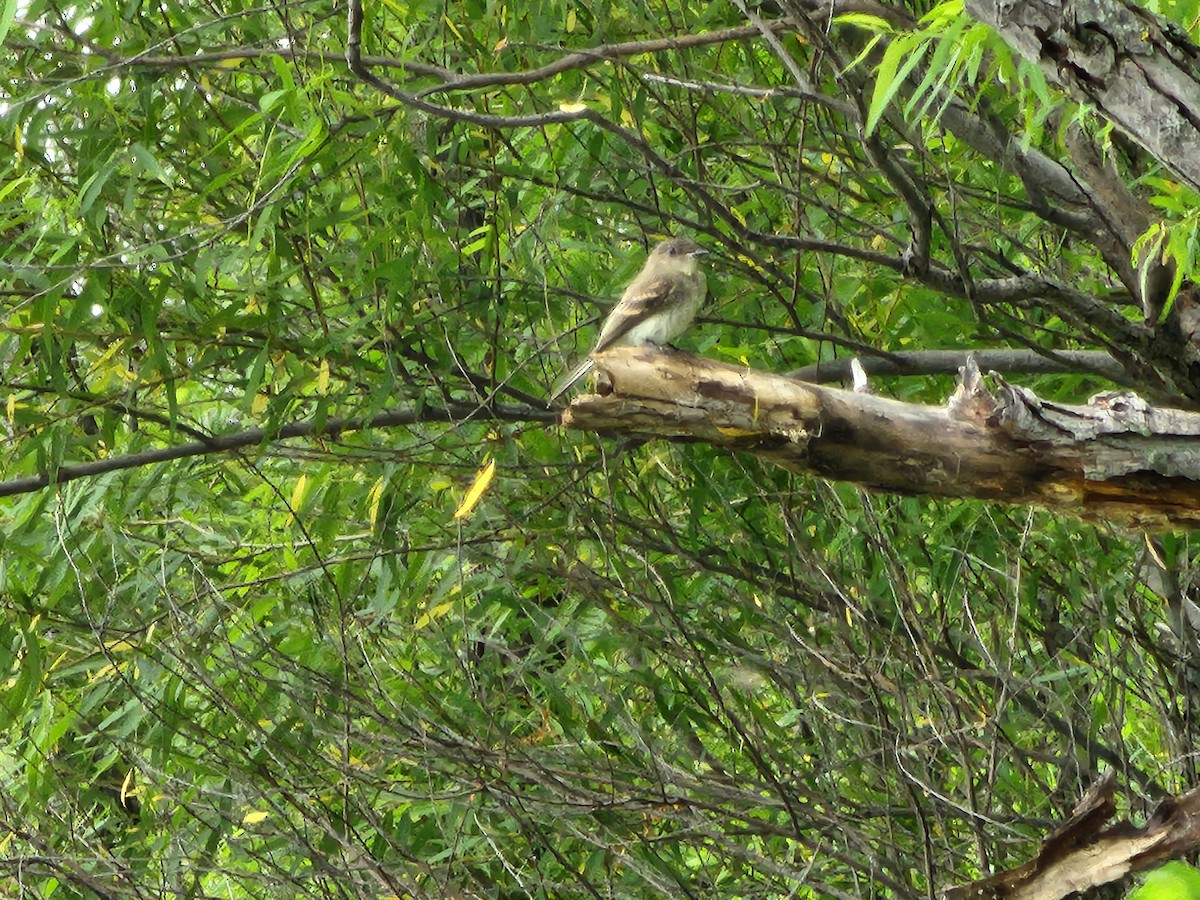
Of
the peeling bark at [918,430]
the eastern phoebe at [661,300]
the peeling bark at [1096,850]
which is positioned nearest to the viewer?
the peeling bark at [1096,850]

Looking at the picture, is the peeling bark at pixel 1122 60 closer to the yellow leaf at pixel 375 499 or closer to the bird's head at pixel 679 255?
the bird's head at pixel 679 255

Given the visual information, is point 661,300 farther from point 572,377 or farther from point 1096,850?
point 1096,850

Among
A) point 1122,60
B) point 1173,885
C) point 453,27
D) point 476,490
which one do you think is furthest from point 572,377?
point 1173,885

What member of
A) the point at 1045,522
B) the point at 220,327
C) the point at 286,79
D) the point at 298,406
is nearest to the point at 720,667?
the point at 1045,522

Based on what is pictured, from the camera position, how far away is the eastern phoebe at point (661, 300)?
4406 millimetres

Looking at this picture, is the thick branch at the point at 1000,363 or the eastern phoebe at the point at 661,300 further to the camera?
the eastern phoebe at the point at 661,300

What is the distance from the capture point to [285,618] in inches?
194

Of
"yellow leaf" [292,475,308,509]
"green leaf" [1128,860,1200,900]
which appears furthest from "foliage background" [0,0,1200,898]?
"green leaf" [1128,860,1200,900]

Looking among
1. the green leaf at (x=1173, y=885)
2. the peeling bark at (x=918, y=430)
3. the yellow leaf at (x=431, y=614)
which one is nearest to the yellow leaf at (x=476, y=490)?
the yellow leaf at (x=431, y=614)

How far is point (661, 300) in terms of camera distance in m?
4.44

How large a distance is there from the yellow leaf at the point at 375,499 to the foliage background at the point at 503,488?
4 centimetres

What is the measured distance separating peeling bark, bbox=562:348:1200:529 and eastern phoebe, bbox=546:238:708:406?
170 centimetres

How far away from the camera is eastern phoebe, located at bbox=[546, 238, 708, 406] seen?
173 inches

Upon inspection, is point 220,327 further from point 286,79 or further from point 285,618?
point 285,618
